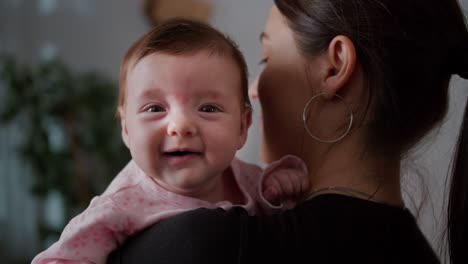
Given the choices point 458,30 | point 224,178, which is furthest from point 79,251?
point 458,30

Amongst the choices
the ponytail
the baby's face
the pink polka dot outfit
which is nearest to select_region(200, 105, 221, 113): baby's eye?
the baby's face

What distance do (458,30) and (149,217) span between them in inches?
26.4

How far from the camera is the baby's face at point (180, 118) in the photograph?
0.99 m

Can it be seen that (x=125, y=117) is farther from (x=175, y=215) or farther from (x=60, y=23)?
(x=60, y=23)

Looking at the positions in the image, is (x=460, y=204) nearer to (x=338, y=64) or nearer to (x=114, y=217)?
(x=338, y=64)

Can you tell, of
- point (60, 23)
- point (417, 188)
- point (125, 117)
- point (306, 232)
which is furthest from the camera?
point (60, 23)

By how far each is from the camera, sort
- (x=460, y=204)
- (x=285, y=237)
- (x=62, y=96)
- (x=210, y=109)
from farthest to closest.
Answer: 1. (x=62, y=96)
2. (x=460, y=204)
3. (x=210, y=109)
4. (x=285, y=237)

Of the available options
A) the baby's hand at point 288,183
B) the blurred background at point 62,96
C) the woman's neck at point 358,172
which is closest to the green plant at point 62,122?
the blurred background at point 62,96

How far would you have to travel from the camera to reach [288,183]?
1182 mm

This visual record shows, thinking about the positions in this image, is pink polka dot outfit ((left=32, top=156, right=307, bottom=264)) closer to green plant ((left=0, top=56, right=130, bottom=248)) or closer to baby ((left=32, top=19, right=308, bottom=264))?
baby ((left=32, top=19, right=308, bottom=264))

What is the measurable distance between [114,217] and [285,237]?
28 cm

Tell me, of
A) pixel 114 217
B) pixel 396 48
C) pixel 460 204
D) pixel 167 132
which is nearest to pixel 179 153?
pixel 167 132

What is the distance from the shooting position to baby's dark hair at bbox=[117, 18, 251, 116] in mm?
1017

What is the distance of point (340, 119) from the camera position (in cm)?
111
